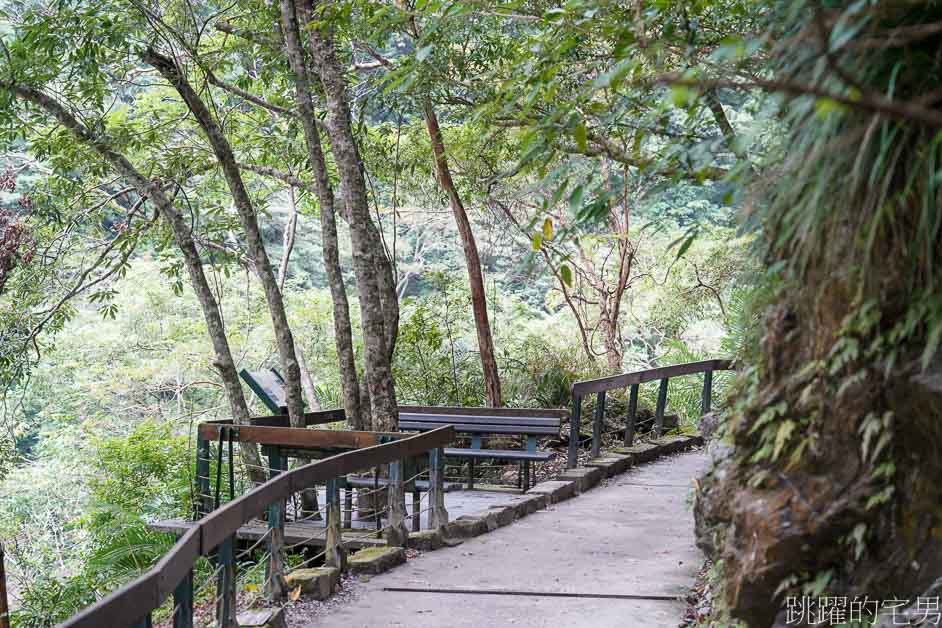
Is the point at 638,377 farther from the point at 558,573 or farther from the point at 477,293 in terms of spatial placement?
the point at 558,573

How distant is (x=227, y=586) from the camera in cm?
490

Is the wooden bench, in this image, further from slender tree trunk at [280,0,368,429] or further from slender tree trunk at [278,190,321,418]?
slender tree trunk at [278,190,321,418]

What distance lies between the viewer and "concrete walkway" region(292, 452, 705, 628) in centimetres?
580

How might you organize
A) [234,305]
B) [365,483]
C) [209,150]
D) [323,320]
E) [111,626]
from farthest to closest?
[234,305] < [323,320] < [209,150] < [365,483] < [111,626]

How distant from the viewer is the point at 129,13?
9836mm

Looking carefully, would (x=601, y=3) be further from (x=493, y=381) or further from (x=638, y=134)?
(x=493, y=381)

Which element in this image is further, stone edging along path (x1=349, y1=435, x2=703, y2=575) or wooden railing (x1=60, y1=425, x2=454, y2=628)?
stone edging along path (x1=349, y1=435, x2=703, y2=575)

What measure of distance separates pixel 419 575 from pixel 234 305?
55.8 feet

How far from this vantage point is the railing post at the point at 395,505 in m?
7.63

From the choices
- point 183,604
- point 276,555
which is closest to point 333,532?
point 276,555

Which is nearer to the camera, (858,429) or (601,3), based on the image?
(858,429)

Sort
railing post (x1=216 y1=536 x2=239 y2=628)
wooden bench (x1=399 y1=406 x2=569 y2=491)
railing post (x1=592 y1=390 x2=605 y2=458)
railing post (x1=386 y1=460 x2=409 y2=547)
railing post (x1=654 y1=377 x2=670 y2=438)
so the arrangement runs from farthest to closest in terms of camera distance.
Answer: railing post (x1=654 y1=377 x2=670 y2=438)
railing post (x1=592 y1=390 x2=605 y2=458)
wooden bench (x1=399 y1=406 x2=569 y2=491)
railing post (x1=386 y1=460 x2=409 y2=547)
railing post (x1=216 y1=536 x2=239 y2=628)

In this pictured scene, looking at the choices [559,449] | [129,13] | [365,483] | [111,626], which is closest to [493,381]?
[559,449]

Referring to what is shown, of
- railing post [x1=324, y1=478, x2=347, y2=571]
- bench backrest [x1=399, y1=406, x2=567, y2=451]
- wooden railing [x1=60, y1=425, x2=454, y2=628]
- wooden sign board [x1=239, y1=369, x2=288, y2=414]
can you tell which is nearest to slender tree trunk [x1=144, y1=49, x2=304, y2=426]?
wooden sign board [x1=239, y1=369, x2=288, y2=414]
